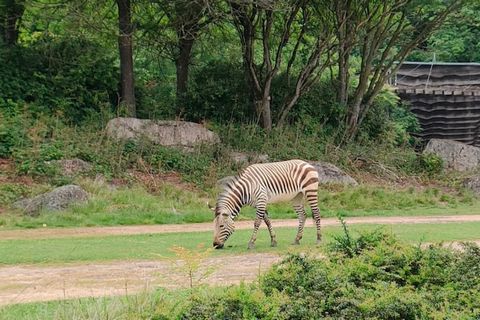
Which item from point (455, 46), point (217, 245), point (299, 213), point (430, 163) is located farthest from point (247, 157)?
point (455, 46)

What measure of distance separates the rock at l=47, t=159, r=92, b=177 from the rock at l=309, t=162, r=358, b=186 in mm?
8575

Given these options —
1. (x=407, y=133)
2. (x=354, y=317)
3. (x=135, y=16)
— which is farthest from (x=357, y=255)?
(x=407, y=133)

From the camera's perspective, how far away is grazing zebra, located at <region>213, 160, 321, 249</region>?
53.7ft

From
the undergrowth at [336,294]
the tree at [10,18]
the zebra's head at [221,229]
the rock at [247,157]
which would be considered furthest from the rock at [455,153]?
the undergrowth at [336,294]

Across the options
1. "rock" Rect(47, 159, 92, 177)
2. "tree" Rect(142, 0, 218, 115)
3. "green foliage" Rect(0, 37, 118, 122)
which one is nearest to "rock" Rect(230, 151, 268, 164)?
"tree" Rect(142, 0, 218, 115)

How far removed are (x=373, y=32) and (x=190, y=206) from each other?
1450cm

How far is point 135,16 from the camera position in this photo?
1195 inches

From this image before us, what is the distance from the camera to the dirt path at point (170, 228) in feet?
62.4

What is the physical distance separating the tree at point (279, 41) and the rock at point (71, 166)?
8.63 meters

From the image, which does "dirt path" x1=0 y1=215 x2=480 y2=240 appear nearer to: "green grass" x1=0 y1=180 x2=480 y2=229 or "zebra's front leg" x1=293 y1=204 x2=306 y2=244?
"green grass" x1=0 y1=180 x2=480 y2=229

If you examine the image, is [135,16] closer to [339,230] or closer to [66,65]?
[66,65]

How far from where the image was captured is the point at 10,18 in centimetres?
2958

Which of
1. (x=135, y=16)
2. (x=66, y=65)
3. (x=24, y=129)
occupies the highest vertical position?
(x=135, y=16)

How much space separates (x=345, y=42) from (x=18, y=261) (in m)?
21.1
